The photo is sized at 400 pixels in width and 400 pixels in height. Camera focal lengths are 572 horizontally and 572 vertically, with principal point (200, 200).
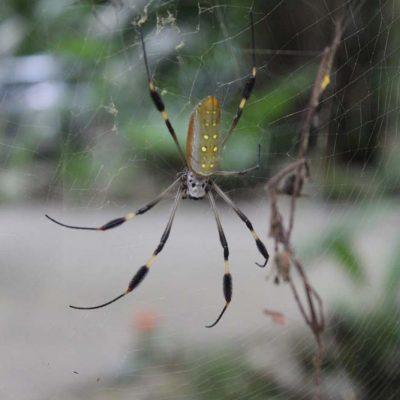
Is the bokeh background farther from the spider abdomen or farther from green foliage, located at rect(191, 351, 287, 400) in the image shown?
the spider abdomen

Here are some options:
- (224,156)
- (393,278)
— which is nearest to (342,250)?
(393,278)

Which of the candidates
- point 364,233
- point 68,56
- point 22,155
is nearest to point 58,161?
point 22,155

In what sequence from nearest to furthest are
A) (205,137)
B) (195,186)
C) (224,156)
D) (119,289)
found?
(205,137) < (195,186) < (224,156) < (119,289)

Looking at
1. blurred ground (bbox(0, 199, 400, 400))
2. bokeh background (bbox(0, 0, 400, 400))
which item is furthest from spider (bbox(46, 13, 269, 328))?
blurred ground (bbox(0, 199, 400, 400))

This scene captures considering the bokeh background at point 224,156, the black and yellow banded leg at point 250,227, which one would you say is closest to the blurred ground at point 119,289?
the bokeh background at point 224,156

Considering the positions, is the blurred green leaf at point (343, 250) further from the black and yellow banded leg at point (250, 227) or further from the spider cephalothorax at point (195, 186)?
the spider cephalothorax at point (195, 186)

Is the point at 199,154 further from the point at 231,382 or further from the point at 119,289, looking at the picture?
the point at 119,289
